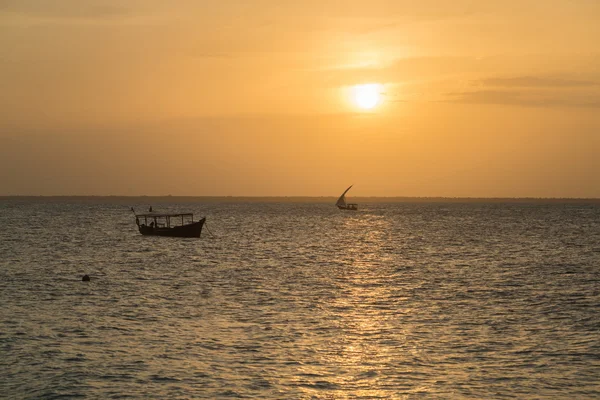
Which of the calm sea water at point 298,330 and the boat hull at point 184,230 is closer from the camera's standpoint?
the calm sea water at point 298,330

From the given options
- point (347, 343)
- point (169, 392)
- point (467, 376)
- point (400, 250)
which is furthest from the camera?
point (400, 250)

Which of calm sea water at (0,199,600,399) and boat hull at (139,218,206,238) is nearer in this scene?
calm sea water at (0,199,600,399)

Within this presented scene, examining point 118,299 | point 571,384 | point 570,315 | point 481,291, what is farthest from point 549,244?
Result: point 571,384

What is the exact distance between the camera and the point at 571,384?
969 inches

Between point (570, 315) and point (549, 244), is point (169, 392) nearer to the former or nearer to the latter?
point (570, 315)

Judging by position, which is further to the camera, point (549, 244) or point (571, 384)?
point (549, 244)

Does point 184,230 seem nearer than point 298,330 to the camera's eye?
No

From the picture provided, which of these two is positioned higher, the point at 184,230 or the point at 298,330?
the point at 184,230

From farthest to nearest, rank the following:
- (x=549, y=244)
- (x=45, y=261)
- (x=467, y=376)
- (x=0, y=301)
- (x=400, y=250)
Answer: (x=549, y=244)
(x=400, y=250)
(x=45, y=261)
(x=0, y=301)
(x=467, y=376)

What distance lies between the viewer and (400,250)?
90.1 m

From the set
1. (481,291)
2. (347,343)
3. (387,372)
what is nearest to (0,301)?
(347,343)

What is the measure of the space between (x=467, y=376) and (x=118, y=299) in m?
24.9

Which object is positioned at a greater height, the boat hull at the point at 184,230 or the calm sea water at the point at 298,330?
the boat hull at the point at 184,230

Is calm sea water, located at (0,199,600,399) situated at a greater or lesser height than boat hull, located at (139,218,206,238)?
lesser
